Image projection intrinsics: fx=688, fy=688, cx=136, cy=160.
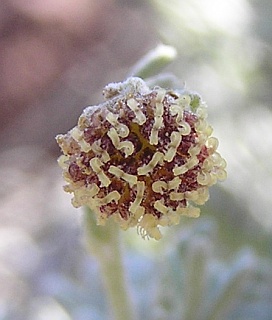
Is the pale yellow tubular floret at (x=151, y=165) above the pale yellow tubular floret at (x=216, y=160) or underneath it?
underneath

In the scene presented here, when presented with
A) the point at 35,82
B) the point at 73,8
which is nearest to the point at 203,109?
the point at 35,82

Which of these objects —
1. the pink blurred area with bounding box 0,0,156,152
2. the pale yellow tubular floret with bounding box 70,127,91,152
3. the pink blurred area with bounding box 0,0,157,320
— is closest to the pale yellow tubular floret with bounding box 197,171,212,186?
the pale yellow tubular floret with bounding box 70,127,91,152

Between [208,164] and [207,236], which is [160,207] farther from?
[207,236]

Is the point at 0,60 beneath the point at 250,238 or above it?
above

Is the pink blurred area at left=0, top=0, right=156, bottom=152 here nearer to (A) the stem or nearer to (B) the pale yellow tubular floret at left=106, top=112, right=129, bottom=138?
(A) the stem

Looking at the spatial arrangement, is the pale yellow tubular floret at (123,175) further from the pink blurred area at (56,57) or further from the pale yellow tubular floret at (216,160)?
the pink blurred area at (56,57)

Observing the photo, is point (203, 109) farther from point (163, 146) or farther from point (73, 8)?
point (73, 8)

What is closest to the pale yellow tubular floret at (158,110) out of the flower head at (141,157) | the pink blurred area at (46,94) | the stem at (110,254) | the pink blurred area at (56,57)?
the flower head at (141,157)
